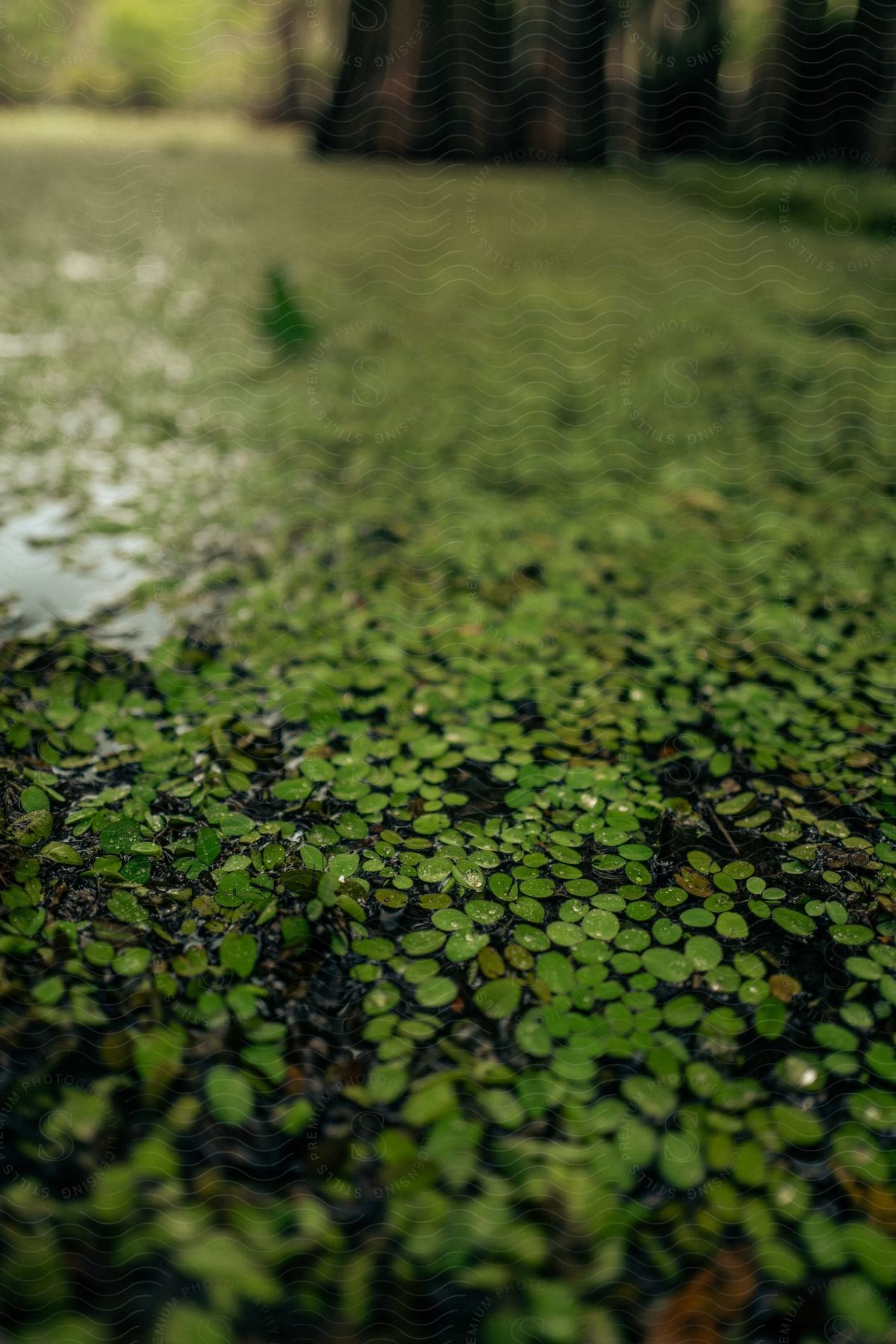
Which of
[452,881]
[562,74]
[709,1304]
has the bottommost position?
[709,1304]

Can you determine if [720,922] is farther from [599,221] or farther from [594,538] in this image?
[599,221]

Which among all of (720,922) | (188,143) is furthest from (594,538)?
(188,143)

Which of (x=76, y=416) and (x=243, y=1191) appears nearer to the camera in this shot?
(x=243, y=1191)

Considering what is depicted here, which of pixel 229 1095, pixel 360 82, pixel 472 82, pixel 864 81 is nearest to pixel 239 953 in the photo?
pixel 229 1095

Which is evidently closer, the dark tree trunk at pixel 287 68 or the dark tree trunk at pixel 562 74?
→ the dark tree trunk at pixel 562 74

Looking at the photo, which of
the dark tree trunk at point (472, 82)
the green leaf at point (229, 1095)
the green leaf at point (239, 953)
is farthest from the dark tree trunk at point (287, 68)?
the green leaf at point (229, 1095)

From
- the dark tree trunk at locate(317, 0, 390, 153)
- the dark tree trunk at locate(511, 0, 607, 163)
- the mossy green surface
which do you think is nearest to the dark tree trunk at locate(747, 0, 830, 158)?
the dark tree trunk at locate(511, 0, 607, 163)

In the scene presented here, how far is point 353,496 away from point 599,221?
5383mm

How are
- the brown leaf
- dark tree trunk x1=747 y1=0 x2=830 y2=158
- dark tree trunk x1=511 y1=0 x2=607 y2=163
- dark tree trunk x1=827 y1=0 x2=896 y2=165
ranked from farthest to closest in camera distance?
1. dark tree trunk x1=511 y1=0 x2=607 y2=163
2. dark tree trunk x1=747 y1=0 x2=830 y2=158
3. dark tree trunk x1=827 y1=0 x2=896 y2=165
4. the brown leaf

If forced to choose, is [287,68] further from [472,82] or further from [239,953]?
[239,953]

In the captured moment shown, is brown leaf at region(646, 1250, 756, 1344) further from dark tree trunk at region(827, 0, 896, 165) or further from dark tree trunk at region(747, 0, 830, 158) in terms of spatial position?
dark tree trunk at region(747, 0, 830, 158)

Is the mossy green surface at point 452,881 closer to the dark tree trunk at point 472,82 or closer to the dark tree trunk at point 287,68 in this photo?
the dark tree trunk at point 472,82

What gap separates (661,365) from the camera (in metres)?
4.27

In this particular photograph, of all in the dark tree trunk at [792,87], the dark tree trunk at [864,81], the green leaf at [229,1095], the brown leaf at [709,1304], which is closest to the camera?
the brown leaf at [709,1304]
